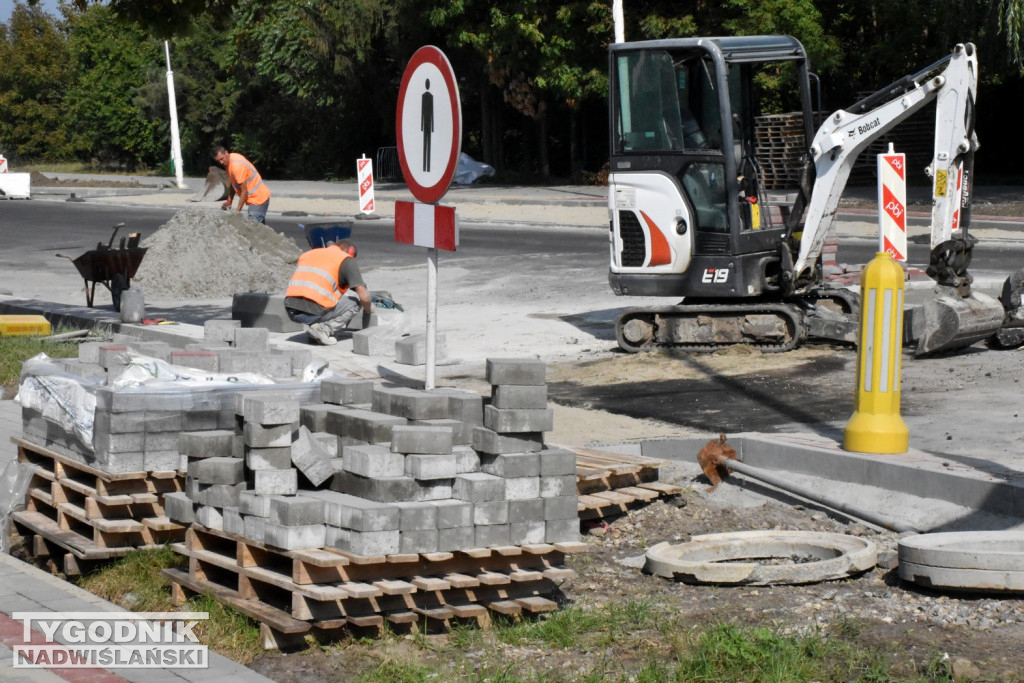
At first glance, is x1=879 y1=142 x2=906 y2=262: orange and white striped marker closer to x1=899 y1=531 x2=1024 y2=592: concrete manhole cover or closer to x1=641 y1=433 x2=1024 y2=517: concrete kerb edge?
x1=641 y1=433 x2=1024 y2=517: concrete kerb edge

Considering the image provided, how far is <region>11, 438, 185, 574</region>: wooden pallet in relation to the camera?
5.97 metres

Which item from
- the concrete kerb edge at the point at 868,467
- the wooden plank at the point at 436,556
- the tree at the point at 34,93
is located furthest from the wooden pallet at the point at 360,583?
the tree at the point at 34,93

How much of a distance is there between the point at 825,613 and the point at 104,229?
25.5 metres

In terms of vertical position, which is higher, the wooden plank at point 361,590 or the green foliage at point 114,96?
the green foliage at point 114,96

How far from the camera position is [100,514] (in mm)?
6090

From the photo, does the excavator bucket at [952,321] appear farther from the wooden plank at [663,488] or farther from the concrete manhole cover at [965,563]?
the concrete manhole cover at [965,563]

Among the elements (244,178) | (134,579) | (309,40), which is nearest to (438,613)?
(134,579)

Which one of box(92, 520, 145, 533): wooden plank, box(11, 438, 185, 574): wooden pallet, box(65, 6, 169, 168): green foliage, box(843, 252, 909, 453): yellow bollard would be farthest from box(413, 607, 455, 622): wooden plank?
box(65, 6, 169, 168): green foliage

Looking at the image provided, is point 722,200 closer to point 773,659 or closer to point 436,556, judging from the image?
point 436,556

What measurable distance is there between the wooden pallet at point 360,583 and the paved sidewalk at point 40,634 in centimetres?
30

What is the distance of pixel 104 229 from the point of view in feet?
93.0

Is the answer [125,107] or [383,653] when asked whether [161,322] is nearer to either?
[383,653]

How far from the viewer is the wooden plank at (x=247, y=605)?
Answer: 4.87 meters

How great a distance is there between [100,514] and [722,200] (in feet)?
24.5
